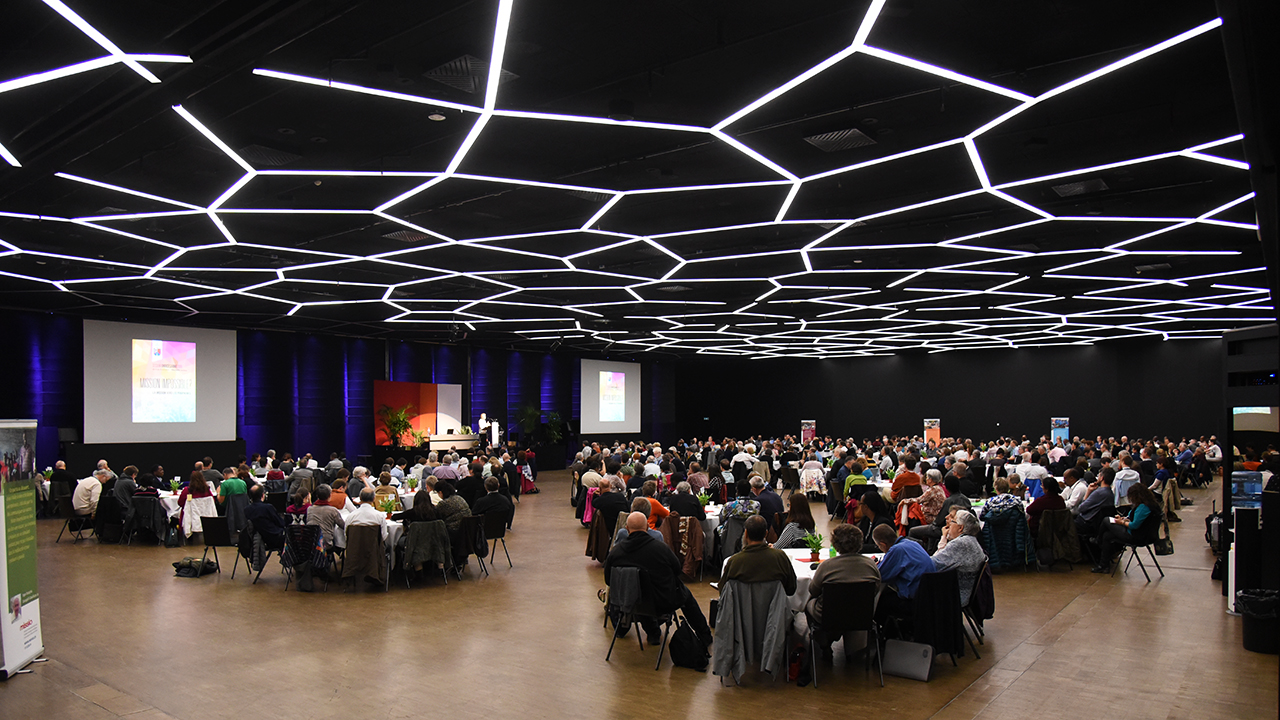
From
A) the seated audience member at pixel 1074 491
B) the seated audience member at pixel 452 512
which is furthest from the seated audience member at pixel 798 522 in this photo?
the seated audience member at pixel 1074 491

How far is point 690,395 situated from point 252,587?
91.2ft

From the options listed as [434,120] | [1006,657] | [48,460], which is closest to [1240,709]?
[1006,657]

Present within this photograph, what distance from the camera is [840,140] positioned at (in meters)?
6.47

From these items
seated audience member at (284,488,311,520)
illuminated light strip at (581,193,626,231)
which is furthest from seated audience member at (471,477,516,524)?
illuminated light strip at (581,193,626,231)

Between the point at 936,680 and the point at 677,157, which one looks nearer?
the point at 936,680

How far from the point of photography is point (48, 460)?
55.7 feet

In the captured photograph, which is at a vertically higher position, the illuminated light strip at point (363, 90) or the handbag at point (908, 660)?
the illuminated light strip at point (363, 90)

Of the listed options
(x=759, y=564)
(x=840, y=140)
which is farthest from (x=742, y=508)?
(x=840, y=140)

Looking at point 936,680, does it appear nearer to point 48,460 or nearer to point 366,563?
point 366,563

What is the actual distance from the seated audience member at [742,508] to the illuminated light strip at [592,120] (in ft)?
13.1

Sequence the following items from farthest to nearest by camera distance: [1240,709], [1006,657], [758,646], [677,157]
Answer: [677,157] → [1006,657] → [758,646] → [1240,709]

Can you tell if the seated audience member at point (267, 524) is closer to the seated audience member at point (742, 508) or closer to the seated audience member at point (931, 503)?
the seated audience member at point (742, 508)

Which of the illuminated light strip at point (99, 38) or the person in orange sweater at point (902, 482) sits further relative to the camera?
the person in orange sweater at point (902, 482)

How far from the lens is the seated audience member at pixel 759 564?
208 inches
